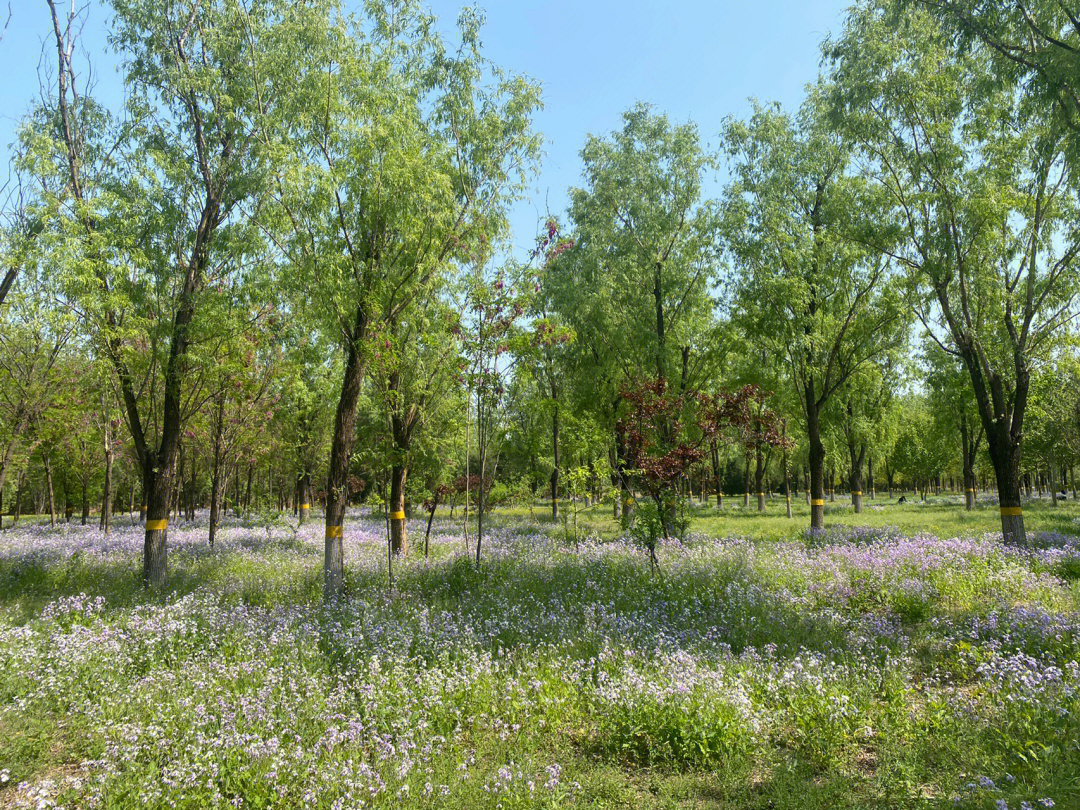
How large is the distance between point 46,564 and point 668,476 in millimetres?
14346

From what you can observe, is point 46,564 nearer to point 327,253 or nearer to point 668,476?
point 327,253

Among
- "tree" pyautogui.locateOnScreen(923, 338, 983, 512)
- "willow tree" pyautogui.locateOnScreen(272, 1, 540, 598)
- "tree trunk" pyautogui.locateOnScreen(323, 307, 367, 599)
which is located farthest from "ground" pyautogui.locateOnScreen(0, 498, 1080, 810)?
"tree" pyautogui.locateOnScreen(923, 338, 983, 512)

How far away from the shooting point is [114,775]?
4.43 meters

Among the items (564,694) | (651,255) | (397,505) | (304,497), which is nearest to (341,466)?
(397,505)

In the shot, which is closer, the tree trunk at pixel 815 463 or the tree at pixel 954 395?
the tree trunk at pixel 815 463

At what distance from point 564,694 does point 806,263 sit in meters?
15.9

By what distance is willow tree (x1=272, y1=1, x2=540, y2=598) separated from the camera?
10156 millimetres

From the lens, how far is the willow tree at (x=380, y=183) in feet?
33.3

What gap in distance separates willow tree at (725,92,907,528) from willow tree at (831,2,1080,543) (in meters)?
2.92

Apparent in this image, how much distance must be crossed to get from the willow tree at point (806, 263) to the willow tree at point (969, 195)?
2.92 m

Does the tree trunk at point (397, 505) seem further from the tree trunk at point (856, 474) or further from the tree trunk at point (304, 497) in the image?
the tree trunk at point (856, 474)

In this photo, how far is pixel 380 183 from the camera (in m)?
10.3

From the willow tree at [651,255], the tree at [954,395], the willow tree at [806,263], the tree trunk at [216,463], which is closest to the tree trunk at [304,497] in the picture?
the tree trunk at [216,463]

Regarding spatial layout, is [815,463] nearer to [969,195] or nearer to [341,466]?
[969,195]
